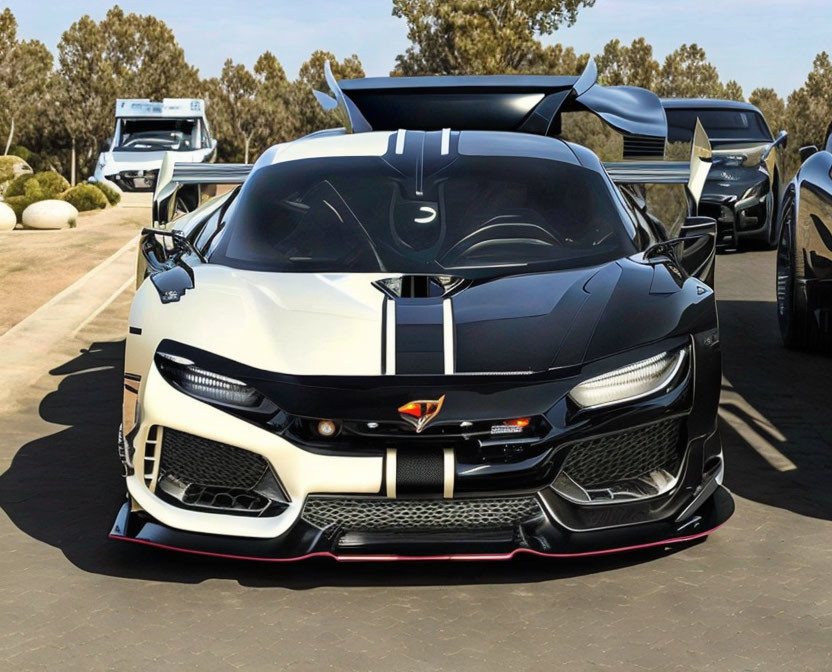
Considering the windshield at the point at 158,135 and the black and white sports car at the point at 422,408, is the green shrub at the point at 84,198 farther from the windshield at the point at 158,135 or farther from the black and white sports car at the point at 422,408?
the black and white sports car at the point at 422,408

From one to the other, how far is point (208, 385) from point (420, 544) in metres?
0.83

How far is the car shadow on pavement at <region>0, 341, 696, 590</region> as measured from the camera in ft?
14.7

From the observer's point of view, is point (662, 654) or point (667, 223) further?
point (667, 223)

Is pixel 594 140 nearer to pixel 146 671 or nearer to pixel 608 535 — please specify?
pixel 608 535

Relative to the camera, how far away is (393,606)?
4227 mm

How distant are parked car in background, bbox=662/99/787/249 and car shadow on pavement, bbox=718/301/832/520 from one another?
455 centimetres

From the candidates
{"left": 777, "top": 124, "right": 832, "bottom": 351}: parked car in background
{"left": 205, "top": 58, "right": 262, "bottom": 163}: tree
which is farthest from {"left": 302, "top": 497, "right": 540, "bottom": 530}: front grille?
{"left": 205, "top": 58, "right": 262, "bottom": 163}: tree

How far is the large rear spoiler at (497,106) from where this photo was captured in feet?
24.7

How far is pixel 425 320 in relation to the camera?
445 cm

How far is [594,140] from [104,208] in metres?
17.9

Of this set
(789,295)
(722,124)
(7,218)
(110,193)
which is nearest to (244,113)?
(110,193)

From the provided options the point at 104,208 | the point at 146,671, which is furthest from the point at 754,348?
the point at 104,208

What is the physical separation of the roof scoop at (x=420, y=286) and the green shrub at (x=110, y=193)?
820 inches

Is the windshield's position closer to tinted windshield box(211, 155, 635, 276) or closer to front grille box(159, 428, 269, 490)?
tinted windshield box(211, 155, 635, 276)
